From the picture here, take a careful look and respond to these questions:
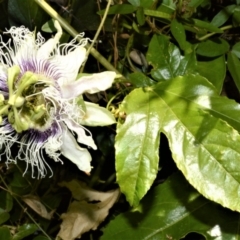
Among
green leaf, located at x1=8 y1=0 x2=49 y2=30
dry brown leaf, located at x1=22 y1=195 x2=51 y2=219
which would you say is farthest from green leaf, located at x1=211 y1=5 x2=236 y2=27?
dry brown leaf, located at x1=22 y1=195 x2=51 y2=219

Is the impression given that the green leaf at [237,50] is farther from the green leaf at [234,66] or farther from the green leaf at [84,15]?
the green leaf at [84,15]

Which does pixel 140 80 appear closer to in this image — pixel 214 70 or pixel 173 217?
pixel 214 70

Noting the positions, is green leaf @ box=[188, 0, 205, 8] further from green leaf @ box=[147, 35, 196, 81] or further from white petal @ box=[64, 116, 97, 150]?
white petal @ box=[64, 116, 97, 150]

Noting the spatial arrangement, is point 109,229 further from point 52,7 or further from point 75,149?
point 52,7

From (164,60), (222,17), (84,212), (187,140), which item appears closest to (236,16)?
(222,17)

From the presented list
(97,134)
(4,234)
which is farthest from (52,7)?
(4,234)

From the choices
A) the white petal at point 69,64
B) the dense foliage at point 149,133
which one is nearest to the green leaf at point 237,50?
the dense foliage at point 149,133

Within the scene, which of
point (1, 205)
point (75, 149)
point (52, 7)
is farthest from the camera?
point (1, 205)
